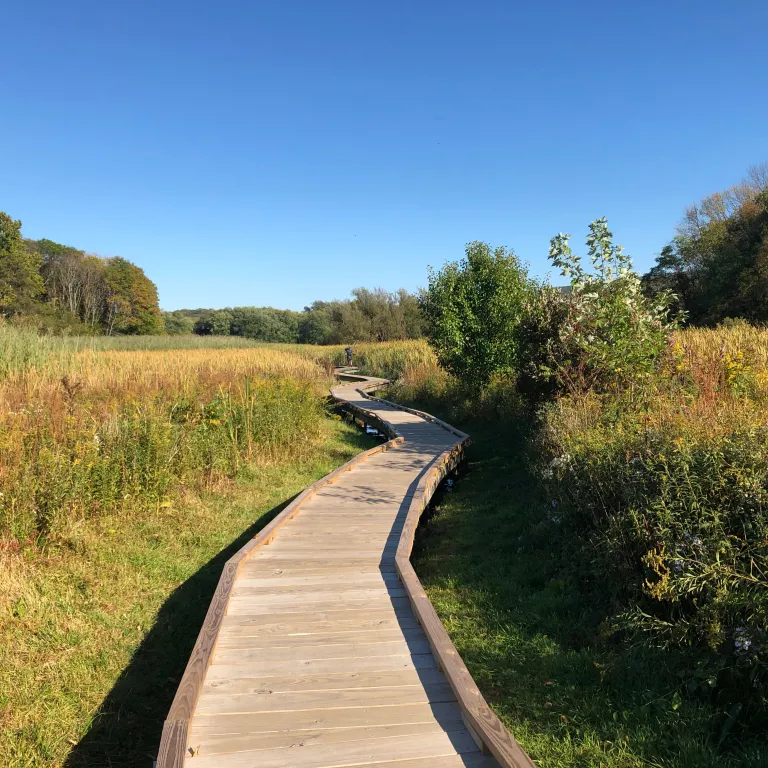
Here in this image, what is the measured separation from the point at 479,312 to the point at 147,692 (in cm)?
1155

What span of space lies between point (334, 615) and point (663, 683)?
2242mm

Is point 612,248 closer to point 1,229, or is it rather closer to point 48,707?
point 48,707

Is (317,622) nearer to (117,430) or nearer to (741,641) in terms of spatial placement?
(741,641)

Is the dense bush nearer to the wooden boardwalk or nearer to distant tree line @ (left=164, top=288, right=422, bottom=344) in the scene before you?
the wooden boardwalk

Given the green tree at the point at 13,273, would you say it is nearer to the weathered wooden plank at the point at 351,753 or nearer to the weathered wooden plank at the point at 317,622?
the weathered wooden plank at the point at 317,622

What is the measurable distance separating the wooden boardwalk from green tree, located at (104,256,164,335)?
177 feet

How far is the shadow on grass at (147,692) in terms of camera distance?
3334 millimetres

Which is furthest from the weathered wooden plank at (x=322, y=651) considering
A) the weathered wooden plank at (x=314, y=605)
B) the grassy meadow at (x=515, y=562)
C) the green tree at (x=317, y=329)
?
the green tree at (x=317, y=329)

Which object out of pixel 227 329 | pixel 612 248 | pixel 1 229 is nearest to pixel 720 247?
pixel 612 248

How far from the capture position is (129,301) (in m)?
56.4

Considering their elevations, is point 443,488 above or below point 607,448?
below

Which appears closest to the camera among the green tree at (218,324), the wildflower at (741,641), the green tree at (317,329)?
the wildflower at (741,641)

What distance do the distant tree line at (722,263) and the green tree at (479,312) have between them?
9343mm

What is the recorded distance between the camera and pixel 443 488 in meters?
9.94
